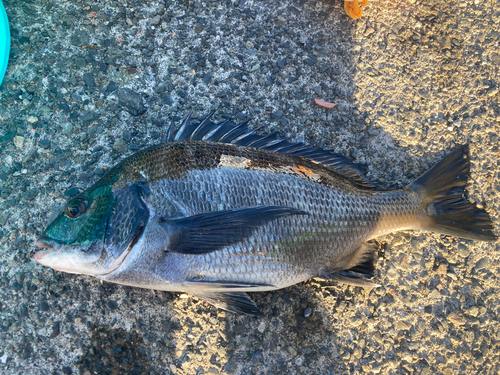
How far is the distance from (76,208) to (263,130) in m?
1.43

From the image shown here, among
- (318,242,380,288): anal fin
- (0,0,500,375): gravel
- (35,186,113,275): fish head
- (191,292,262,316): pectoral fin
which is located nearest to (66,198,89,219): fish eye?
(35,186,113,275): fish head

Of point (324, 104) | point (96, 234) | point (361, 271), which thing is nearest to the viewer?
point (96, 234)

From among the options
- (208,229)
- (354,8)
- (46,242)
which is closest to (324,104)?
(354,8)

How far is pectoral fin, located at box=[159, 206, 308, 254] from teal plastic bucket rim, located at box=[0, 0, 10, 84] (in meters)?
1.90

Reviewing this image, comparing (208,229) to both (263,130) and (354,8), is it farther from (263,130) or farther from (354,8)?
(354,8)

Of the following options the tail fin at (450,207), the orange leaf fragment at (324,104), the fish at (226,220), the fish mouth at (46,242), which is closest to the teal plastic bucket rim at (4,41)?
the fish at (226,220)

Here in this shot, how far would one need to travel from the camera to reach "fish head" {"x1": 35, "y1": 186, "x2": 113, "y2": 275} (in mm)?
1938

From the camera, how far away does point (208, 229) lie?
6.42 ft

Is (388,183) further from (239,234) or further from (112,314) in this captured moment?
(112,314)

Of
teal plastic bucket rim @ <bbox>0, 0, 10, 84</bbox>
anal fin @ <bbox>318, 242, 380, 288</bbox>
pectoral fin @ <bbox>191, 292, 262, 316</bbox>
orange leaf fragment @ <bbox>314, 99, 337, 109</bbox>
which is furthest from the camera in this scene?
orange leaf fragment @ <bbox>314, 99, 337, 109</bbox>

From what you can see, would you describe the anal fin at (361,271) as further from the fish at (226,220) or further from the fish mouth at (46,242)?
the fish mouth at (46,242)

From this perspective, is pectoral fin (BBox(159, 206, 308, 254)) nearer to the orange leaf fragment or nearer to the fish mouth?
the fish mouth

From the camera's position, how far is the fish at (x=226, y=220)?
6.44 feet

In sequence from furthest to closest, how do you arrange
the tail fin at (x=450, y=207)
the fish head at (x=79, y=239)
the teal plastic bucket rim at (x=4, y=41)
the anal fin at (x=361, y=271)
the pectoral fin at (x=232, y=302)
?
the teal plastic bucket rim at (x=4, y=41)
the tail fin at (x=450, y=207)
the anal fin at (x=361, y=271)
the pectoral fin at (x=232, y=302)
the fish head at (x=79, y=239)
